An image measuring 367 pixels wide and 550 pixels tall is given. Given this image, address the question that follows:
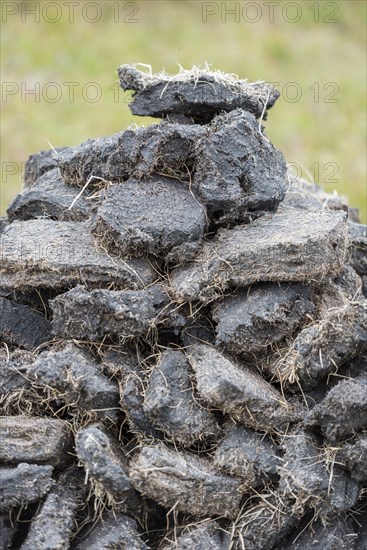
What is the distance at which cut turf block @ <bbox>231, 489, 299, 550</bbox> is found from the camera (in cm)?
297

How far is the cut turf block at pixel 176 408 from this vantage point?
304 centimetres

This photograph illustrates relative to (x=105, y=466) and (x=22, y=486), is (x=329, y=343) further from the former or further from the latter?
(x=22, y=486)

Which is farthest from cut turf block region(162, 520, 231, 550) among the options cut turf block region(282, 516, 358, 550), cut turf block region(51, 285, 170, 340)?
cut turf block region(51, 285, 170, 340)

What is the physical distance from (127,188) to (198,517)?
147 centimetres

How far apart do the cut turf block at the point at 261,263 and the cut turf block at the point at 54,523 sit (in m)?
0.93

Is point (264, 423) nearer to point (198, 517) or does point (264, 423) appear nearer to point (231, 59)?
point (198, 517)

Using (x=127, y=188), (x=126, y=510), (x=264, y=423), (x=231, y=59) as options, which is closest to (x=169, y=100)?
(x=127, y=188)

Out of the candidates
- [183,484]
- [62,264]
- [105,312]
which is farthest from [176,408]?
[62,264]

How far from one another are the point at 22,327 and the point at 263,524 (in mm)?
1354

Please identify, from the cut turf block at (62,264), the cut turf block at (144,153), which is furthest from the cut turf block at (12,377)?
the cut turf block at (144,153)

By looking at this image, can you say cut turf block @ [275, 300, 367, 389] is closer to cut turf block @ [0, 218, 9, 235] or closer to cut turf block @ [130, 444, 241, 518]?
cut turf block @ [130, 444, 241, 518]

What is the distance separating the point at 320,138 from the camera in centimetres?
877

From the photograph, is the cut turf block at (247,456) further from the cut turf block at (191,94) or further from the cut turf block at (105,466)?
the cut turf block at (191,94)

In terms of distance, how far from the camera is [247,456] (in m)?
3.01
